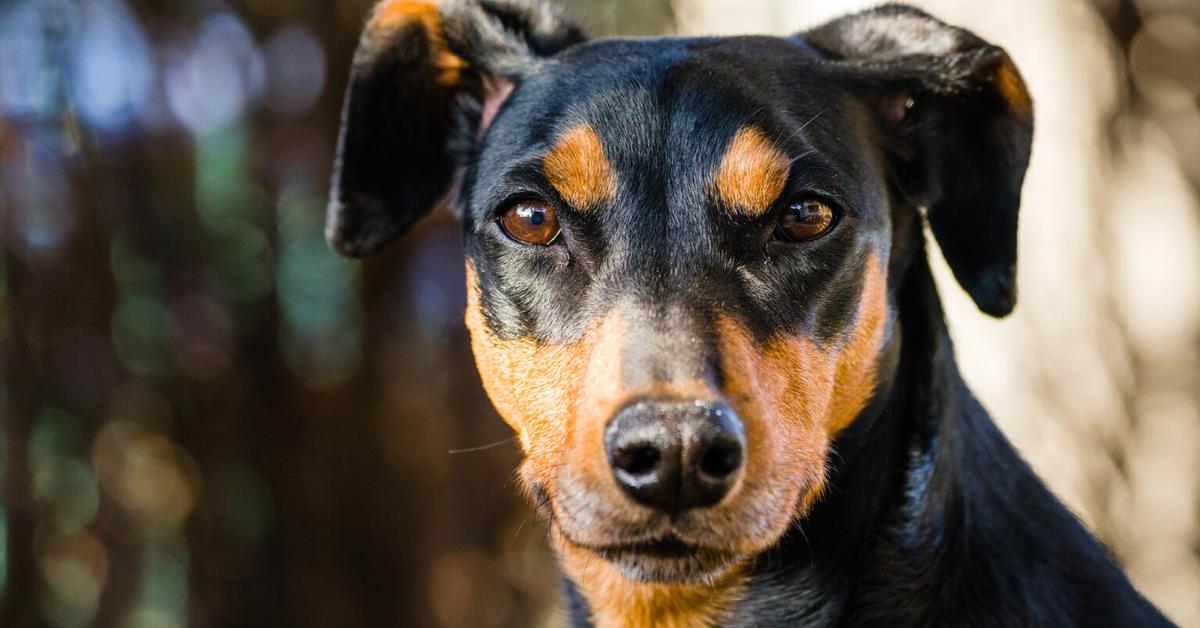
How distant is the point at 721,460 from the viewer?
6.07 feet

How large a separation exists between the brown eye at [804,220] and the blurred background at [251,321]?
1550 mm

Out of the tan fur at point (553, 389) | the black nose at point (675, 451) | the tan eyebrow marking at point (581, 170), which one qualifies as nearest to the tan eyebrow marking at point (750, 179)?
the tan eyebrow marking at point (581, 170)

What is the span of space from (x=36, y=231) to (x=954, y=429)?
3.34 meters

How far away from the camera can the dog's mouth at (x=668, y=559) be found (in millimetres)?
1996

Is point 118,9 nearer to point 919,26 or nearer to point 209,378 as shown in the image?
point 209,378

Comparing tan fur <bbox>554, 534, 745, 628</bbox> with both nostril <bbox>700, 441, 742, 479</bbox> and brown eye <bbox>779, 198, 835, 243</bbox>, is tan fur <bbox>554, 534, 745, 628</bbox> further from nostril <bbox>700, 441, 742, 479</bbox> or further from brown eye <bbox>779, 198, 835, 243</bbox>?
brown eye <bbox>779, 198, 835, 243</bbox>

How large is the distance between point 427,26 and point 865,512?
153cm

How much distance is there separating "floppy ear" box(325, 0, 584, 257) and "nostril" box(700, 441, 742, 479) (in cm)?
123

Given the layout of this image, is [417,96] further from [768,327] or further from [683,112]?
[768,327]

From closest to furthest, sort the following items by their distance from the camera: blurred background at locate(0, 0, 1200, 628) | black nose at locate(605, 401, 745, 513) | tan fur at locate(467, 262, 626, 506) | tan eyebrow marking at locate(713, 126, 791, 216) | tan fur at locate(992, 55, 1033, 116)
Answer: black nose at locate(605, 401, 745, 513)
tan fur at locate(467, 262, 626, 506)
tan eyebrow marking at locate(713, 126, 791, 216)
tan fur at locate(992, 55, 1033, 116)
blurred background at locate(0, 0, 1200, 628)

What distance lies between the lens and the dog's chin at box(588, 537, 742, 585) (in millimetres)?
2002

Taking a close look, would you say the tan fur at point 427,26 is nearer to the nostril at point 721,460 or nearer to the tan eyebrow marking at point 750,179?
the tan eyebrow marking at point 750,179

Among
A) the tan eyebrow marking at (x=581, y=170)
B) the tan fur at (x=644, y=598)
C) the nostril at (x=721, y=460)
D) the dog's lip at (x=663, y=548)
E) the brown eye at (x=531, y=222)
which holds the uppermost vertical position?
the tan eyebrow marking at (x=581, y=170)

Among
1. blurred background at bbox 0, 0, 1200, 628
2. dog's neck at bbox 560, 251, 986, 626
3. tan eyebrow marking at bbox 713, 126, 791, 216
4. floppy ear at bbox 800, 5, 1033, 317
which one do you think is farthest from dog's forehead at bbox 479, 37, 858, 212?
blurred background at bbox 0, 0, 1200, 628
